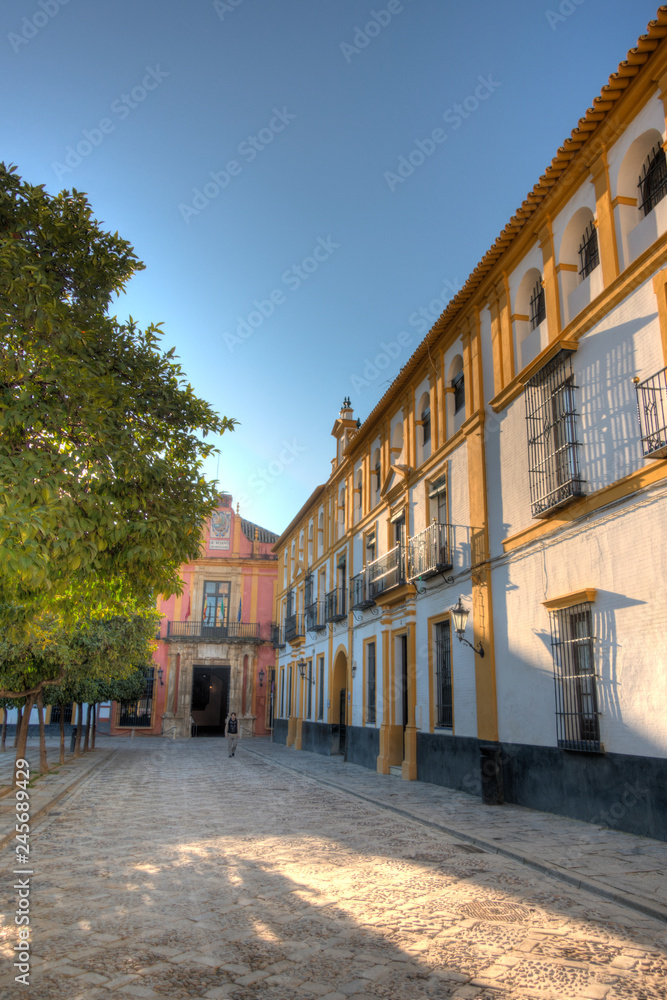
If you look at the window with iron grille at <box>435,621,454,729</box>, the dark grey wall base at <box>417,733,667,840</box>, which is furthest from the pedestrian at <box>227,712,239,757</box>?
the dark grey wall base at <box>417,733,667,840</box>

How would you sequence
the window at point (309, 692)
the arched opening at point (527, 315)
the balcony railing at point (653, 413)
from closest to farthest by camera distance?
the balcony railing at point (653, 413)
the arched opening at point (527, 315)
the window at point (309, 692)

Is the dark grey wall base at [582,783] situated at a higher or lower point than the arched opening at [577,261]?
lower

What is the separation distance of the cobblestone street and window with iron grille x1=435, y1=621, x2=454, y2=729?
15.0 feet

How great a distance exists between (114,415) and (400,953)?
5.31 metres

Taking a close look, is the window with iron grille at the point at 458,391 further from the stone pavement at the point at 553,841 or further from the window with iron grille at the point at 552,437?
the stone pavement at the point at 553,841

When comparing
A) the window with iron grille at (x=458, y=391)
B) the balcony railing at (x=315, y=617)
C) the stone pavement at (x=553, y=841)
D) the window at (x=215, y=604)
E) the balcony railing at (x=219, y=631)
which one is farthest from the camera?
the window at (x=215, y=604)

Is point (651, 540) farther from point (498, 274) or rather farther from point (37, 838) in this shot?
point (37, 838)

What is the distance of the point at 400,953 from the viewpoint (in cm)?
428

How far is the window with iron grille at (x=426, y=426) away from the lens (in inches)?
637

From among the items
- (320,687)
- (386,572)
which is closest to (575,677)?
(386,572)

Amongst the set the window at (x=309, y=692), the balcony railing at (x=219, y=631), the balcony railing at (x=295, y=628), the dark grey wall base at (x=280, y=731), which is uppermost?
the balcony railing at (x=219, y=631)

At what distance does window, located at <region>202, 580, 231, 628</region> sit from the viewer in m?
38.2

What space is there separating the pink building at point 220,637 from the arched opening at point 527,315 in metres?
26.1

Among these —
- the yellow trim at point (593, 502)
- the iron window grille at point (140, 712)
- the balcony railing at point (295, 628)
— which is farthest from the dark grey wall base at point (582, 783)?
the iron window grille at point (140, 712)
